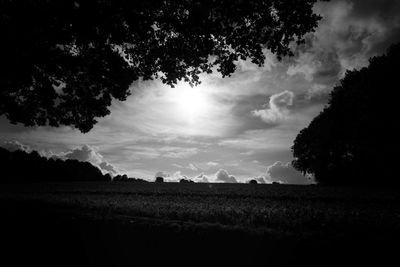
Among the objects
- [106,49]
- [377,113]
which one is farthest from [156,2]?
[377,113]

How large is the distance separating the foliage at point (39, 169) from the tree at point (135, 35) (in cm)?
4051

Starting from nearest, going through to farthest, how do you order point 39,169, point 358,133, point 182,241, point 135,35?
point 182,241 < point 135,35 < point 358,133 < point 39,169

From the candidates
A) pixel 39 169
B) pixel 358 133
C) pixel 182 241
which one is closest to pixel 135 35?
pixel 182 241

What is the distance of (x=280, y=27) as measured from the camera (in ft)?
41.8

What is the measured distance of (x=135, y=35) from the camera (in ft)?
45.6

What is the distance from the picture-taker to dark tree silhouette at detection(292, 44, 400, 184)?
34.8 meters

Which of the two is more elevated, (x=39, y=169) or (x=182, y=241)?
(x=39, y=169)

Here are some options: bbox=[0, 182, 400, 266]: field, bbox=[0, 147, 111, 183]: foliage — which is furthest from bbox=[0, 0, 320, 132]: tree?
bbox=[0, 147, 111, 183]: foliage

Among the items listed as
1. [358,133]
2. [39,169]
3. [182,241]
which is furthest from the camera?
[39,169]

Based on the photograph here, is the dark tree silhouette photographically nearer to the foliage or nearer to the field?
the field

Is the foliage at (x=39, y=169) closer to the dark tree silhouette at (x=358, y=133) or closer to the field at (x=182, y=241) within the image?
the dark tree silhouette at (x=358, y=133)

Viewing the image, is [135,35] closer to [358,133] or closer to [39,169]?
[358,133]

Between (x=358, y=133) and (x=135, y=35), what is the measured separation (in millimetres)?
32465

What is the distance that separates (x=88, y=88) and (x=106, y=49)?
527cm
